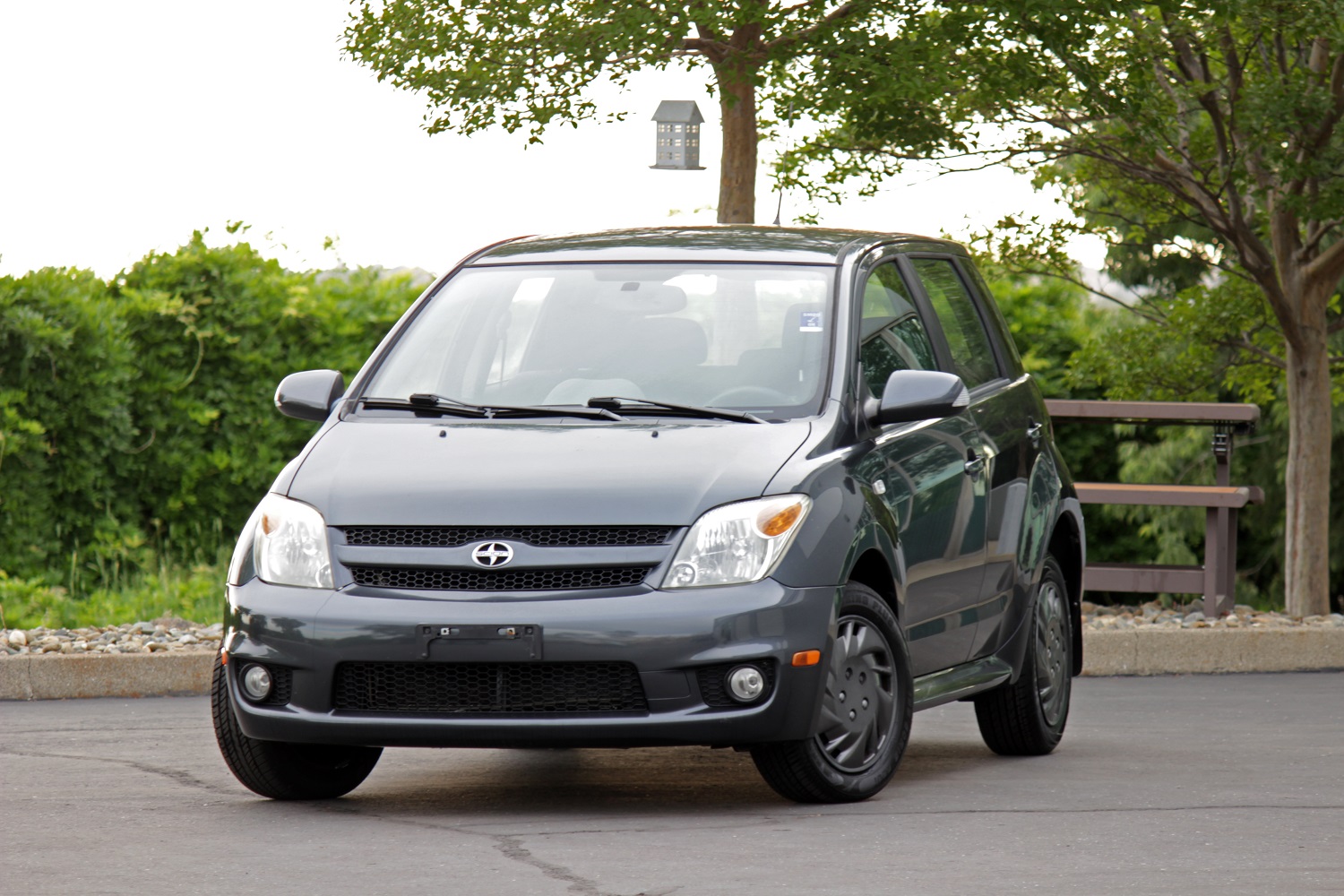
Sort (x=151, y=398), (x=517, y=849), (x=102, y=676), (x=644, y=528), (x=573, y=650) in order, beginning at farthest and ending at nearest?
(x=151, y=398) → (x=102, y=676) → (x=644, y=528) → (x=573, y=650) → (x=517, y=849)

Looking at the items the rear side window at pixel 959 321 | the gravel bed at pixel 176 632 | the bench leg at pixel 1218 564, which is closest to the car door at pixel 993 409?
the rear side window at pixel 959 321

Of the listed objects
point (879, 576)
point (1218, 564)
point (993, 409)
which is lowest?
point (1218, 564)

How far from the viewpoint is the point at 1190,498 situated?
14016mm

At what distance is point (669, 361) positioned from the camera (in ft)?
22.8

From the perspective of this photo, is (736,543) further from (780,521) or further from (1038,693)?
(1038,693)

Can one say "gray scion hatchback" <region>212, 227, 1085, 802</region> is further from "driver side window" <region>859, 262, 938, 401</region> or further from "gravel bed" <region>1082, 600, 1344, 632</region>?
"gravel bed" <region>1082, 600, 1344, 632</region>

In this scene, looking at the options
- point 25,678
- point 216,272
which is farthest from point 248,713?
point 216,272

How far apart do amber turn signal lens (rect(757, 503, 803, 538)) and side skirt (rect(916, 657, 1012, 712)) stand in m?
0.98

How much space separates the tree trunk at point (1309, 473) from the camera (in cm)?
1430

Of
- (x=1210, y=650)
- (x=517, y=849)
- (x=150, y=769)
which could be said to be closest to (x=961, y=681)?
(x=517, y=849)

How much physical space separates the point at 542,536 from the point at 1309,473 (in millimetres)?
9526

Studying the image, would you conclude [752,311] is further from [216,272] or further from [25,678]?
[216,272]

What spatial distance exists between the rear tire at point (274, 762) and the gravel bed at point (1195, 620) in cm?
604

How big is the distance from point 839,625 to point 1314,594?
896cm
